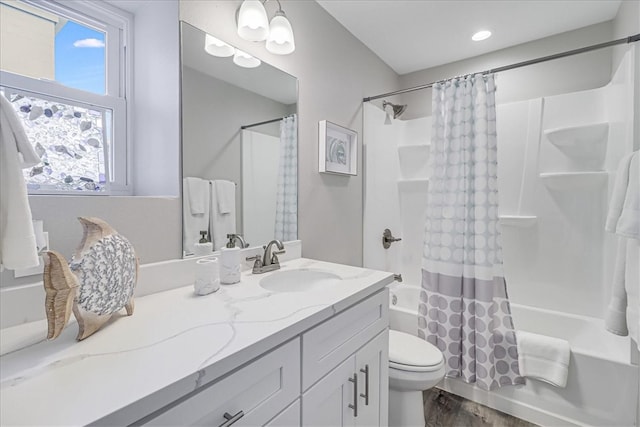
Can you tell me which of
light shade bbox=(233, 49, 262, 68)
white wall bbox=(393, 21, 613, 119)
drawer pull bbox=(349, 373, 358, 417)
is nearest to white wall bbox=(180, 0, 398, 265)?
light shade bbox=(233, 49, 262, 68)

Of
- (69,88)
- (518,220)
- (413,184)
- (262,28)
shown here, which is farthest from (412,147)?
(69,88)

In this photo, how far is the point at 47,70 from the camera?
96 cm

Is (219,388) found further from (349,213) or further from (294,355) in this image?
(349,213)

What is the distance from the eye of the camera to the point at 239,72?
135 centimetres

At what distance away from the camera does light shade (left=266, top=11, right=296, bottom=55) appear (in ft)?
4.42

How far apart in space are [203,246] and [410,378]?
116cm

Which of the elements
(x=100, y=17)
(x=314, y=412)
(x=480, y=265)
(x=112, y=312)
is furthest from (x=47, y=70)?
(x=480, y=265)

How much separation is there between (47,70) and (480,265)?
2.16 m

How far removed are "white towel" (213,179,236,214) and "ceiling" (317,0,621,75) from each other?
1309 mm

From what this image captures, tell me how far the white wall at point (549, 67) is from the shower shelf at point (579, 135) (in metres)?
0.33

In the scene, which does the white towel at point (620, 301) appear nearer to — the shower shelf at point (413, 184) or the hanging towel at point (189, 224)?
the shower shelf at point (413, 184)

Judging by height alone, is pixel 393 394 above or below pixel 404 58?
below

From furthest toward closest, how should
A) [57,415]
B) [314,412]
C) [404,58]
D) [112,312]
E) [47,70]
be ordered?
[404,58] < [47,70] < [314,412] < [112,312] < [57,415]

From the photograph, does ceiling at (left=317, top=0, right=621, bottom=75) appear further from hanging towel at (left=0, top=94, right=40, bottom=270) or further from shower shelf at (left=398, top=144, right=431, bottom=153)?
hanging towel at (left=0, top=94, right=40, bottom=270)
